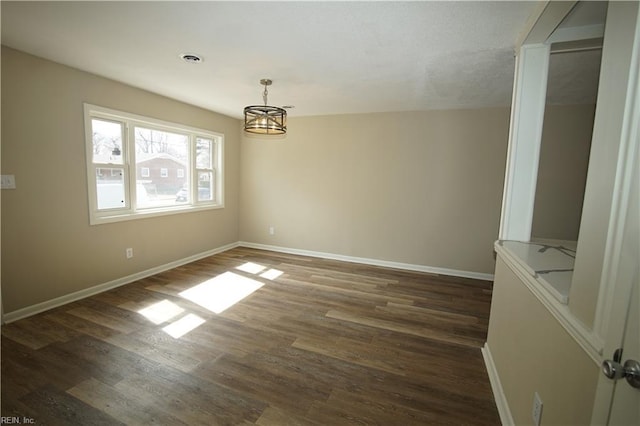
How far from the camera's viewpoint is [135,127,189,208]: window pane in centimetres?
372

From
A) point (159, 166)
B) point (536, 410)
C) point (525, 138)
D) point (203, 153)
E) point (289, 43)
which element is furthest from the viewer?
point (203, 153)

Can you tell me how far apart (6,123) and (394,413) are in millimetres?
3839

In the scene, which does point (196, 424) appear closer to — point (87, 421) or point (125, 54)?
point (87, 421)

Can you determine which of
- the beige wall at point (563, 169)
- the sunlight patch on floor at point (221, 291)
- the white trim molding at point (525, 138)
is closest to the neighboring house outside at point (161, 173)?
the sunlight patch on floor at point (221, 291)

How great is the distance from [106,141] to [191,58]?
64.8 inches

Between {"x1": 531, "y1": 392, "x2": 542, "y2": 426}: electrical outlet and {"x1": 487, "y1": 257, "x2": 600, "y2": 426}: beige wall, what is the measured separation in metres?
0.03

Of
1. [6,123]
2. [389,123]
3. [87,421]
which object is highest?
[389,123]

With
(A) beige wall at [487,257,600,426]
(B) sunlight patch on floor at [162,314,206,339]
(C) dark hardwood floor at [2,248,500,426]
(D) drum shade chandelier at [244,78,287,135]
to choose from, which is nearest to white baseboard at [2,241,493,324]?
(C) dark hardwood floor at [2,248,500,426]

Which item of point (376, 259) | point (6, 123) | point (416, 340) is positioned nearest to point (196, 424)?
point (416, 340)

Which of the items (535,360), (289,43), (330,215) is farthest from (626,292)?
(330,215)

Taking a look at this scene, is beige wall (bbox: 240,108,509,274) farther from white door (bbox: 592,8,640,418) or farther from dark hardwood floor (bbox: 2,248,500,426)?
white door (bbox: 592,8,640,418)

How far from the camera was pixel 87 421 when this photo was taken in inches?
63.4

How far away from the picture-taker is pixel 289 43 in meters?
2.21

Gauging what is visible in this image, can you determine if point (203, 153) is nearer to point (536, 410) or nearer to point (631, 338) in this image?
point (536, 410)
